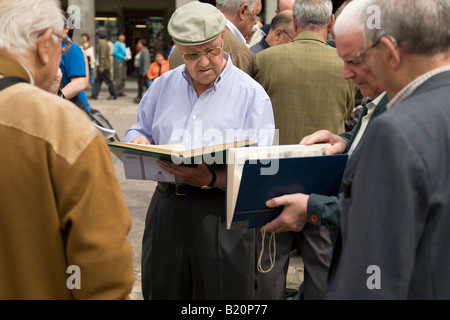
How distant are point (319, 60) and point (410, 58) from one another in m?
2.25

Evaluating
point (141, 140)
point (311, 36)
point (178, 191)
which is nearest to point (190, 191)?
point (178, 191)

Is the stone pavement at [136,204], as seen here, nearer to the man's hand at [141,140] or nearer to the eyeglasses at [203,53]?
the man's hand at [141,140]

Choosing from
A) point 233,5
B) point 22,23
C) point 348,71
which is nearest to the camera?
point 22,23

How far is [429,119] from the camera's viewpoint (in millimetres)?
1296

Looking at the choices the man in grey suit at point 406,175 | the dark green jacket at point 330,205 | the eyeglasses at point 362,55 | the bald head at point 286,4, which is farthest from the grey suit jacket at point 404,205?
the bald head at point 286,4

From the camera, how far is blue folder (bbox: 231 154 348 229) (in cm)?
191

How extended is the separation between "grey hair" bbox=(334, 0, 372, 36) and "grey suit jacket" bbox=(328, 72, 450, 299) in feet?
1.69

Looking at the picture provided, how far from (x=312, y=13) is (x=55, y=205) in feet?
9.17

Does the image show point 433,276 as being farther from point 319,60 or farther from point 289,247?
point 319,60

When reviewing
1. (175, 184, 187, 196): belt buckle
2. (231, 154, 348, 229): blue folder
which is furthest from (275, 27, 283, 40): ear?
(231, 154, 348, 229): blue folder

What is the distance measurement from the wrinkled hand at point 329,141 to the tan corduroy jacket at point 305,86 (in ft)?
4.59

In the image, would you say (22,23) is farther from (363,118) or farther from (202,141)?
(363,118)

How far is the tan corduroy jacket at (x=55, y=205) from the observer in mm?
1383

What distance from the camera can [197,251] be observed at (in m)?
2.55
